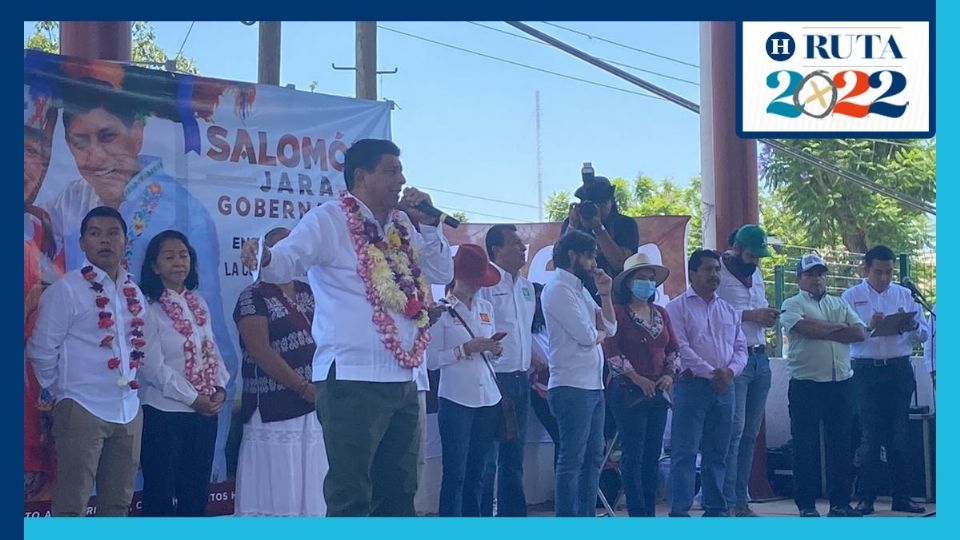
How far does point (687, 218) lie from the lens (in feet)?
28.0

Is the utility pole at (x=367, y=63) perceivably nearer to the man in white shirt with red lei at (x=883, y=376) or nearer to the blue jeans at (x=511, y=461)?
the man in white shirt with red lei at (x=883, y=376)

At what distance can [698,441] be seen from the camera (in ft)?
22.9

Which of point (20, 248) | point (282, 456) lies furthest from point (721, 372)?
point (20, 248)

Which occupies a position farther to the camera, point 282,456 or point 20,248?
point 282,456

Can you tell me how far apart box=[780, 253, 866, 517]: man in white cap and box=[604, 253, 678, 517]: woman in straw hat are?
0.96 m

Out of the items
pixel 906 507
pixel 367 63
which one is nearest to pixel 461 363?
pixel 906 507

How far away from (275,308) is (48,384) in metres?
1.14

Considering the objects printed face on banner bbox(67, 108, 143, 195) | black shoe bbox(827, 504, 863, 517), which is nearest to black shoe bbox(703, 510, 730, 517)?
black shoe bbox(827, 504, 863, 517)

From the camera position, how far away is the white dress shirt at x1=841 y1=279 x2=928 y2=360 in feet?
25.6

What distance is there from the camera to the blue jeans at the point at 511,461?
675 centimetres

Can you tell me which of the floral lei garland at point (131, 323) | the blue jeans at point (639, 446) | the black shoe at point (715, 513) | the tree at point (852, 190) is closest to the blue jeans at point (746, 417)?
the black shoe at point (715, 513)

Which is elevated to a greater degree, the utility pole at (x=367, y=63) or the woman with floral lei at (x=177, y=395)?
the utility pole at (x=367, y=63)

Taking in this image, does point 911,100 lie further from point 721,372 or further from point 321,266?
point 321,266

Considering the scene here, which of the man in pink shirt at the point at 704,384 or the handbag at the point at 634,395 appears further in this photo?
the man in pink shirt at the point at 704,384
